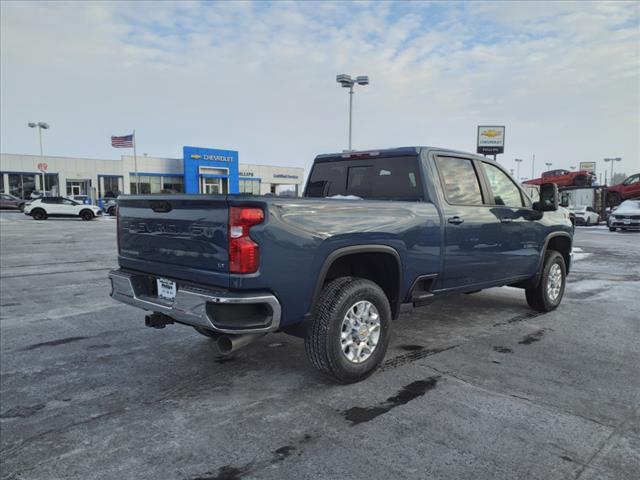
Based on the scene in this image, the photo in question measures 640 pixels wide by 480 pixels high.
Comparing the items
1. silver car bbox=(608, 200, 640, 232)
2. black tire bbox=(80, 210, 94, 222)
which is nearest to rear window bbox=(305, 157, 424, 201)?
silver car bbox=(608, 200, 640, 232)

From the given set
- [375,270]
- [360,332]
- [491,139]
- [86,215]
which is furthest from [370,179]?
[491,139]

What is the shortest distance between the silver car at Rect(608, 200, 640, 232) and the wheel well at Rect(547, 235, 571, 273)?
65.6 feet

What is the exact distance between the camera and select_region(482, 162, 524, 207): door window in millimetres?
5410

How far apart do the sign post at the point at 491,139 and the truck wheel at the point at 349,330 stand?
166 feet

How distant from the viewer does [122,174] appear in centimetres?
5484

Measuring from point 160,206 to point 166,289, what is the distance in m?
0.63

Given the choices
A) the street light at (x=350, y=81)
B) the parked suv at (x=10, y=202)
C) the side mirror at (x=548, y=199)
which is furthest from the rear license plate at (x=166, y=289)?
the parked suv at (x=10, y=202)

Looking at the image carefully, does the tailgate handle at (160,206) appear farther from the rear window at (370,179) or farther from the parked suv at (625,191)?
the parked suv at (625,191)

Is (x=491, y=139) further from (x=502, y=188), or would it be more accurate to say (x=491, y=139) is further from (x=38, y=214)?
(x=502, y=188)

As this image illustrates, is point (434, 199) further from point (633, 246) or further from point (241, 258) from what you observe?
point (633, 246)

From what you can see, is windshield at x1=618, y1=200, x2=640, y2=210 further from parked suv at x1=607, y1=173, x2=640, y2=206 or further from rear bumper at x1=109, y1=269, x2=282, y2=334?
rear bumper at x1=109, y1=269, x2=282, y2=334

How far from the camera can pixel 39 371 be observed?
4.18m

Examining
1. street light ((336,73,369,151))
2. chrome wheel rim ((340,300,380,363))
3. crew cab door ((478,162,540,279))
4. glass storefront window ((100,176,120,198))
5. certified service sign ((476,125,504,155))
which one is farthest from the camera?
glass storefront window ((100,176,120,198))

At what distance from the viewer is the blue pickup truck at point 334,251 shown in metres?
3.22
